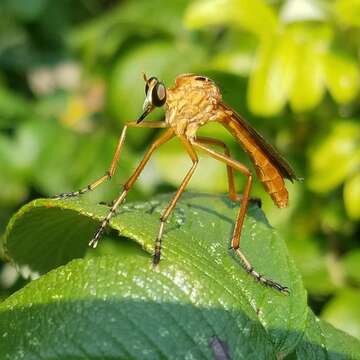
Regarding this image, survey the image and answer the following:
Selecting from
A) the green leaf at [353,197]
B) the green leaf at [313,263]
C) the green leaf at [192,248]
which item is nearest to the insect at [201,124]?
the green leaf at [192,248]

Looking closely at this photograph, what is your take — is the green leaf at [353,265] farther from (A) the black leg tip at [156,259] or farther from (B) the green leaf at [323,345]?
(A) the black leg tip at [156,259]

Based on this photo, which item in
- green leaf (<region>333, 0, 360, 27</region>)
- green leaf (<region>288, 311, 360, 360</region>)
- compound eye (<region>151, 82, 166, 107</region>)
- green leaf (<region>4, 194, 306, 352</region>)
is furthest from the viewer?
green leaf (<region>333, 0, 360, 27</region>)

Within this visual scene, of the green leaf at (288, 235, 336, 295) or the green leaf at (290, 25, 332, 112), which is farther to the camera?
the green leaf at (288, 235, 336, 295)

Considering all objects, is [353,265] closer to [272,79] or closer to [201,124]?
[272,79]

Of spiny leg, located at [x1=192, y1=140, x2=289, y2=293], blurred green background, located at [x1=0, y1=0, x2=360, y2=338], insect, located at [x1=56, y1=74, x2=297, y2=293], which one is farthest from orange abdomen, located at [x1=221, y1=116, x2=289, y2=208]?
blurred green background, located at [x1=0, y1=0, x2=360, y2=338]

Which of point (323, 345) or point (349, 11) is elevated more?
point (349, 11)

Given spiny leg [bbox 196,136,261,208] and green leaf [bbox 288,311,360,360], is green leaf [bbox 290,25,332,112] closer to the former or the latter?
spiny leg [bbox 196,136,261,208]

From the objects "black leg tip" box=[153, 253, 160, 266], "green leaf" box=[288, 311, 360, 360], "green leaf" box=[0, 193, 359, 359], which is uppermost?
"black leg tip" box=[153, 253, 160, 266]

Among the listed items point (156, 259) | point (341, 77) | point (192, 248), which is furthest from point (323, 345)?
point (341, 77)
